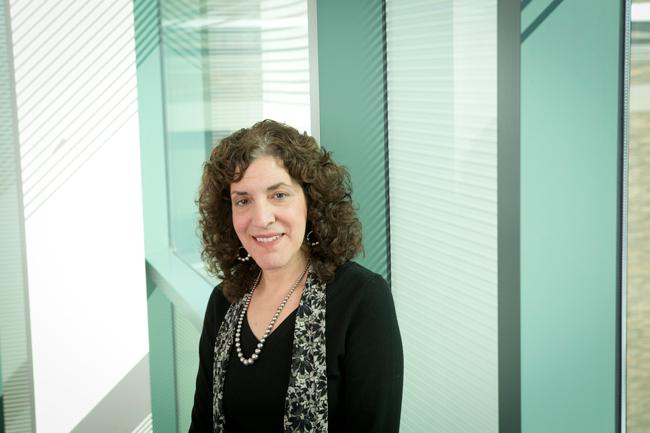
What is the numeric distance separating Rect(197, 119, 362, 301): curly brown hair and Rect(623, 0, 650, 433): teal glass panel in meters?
0.60

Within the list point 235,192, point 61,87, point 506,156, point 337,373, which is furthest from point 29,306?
point 506,156

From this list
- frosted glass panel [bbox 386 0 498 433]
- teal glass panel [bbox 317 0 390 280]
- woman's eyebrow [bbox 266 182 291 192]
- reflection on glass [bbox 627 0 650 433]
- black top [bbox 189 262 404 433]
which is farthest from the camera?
teal glass panel [bbox 317 0 390 280]

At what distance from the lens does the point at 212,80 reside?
9.04 feet

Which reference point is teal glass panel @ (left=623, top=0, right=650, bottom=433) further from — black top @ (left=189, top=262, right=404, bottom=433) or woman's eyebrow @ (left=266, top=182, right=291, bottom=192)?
woman's eyebrow @ (left=266, top=182, right=291, bottom=192)

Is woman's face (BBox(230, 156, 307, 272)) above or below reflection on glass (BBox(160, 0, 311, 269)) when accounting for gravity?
below

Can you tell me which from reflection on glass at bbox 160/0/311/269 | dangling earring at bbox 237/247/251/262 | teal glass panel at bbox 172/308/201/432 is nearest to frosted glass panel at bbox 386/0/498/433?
reflection on glass at bbox 160/0/311/269

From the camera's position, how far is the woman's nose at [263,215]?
1.75 metres

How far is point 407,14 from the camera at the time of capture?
2.26m

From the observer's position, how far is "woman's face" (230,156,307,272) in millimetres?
1768

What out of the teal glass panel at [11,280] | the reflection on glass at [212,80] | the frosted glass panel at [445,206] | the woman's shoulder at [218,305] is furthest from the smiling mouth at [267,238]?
the teal glass panel at [11,280]

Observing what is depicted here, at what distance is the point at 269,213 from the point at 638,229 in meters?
0.75

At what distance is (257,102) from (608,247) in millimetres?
1386

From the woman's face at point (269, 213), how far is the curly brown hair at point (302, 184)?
0.02 metres

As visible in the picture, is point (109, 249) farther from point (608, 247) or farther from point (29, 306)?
point (608, 247)
